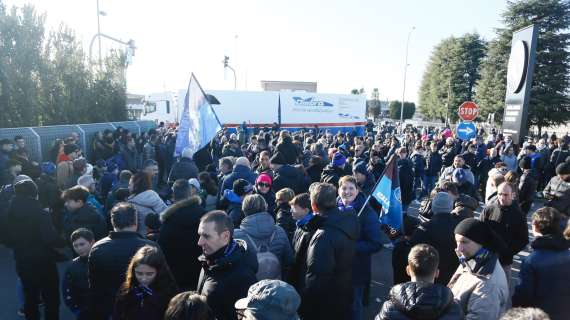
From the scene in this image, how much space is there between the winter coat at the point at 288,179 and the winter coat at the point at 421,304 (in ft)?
14.2

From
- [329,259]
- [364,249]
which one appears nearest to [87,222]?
[329,259]

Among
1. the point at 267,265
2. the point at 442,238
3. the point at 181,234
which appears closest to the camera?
the point at 267,265

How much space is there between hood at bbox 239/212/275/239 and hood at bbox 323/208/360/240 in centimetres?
59

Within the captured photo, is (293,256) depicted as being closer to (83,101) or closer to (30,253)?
(30,253)

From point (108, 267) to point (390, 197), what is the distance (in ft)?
10.2

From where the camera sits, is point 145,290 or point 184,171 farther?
point 184,171

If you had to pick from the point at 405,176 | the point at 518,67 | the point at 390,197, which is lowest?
the point at 405,176

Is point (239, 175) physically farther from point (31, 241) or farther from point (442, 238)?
point (442, 238)

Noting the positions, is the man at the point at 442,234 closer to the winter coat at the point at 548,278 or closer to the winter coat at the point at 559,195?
the winter coat at the point at 548,278

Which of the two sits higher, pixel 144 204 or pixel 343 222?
pixel 343 222

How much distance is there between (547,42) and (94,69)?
3219 cm

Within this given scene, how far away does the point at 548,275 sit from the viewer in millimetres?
3129

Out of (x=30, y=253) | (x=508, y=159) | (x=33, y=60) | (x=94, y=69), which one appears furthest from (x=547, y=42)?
(x=30, y=253)

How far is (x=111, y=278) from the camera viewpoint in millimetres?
3174
